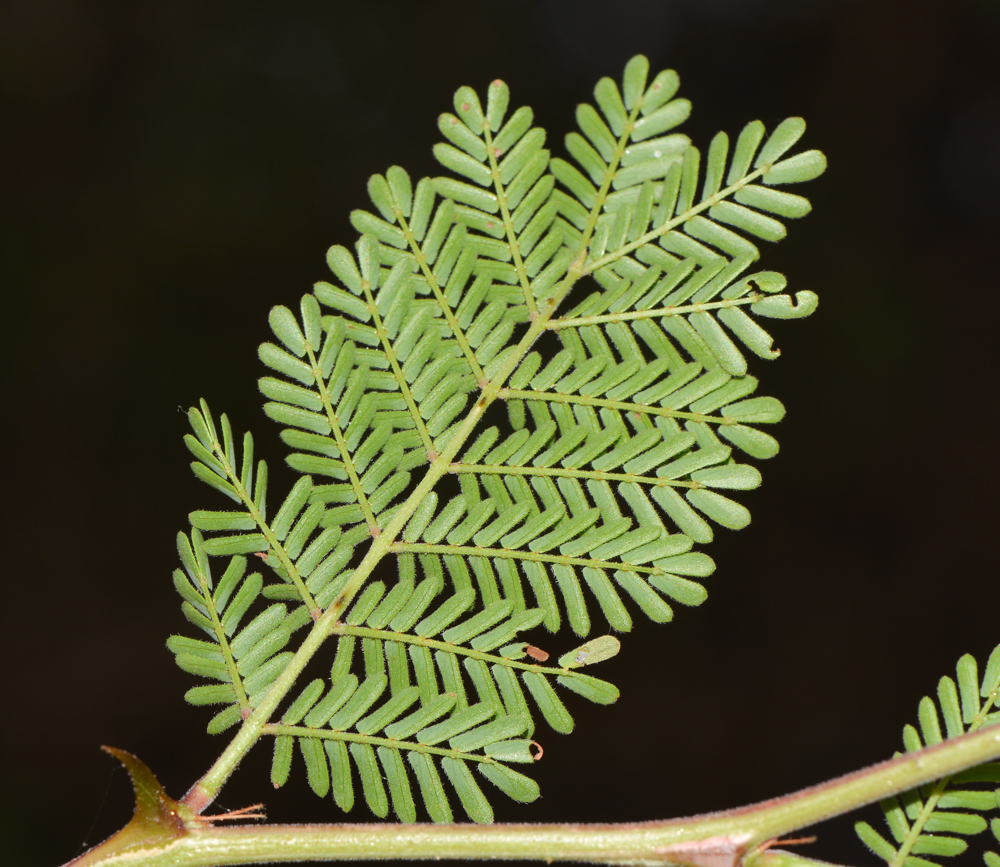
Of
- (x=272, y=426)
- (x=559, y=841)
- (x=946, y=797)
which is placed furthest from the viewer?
(x=272, y=426)

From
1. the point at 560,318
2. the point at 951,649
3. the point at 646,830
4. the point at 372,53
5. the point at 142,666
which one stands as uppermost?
the point at 372,53

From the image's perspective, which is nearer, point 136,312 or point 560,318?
point 560,318

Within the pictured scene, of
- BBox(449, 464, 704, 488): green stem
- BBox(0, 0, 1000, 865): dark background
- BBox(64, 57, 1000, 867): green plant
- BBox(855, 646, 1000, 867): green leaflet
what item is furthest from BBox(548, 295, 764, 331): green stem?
BBox(0, 0, 1000, 865): dark background

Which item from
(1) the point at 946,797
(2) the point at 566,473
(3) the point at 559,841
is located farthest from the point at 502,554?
(1) the point at 946,797

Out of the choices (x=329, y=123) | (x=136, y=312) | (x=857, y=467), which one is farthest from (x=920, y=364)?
(x=136, y=312)

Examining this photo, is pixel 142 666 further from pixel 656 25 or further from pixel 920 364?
pixel 656 25

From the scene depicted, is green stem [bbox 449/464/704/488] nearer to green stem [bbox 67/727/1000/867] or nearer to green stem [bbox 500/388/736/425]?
green stem [bbox 500/388/736/425]

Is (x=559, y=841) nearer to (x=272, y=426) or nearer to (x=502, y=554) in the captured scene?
(x=502, y=554)
